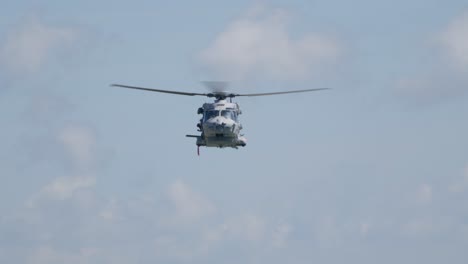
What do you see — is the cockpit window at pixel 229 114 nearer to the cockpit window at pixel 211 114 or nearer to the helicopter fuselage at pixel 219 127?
the helicopter fuselage at pixel 219 127

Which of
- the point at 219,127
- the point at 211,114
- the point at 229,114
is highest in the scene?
the point at 229,114

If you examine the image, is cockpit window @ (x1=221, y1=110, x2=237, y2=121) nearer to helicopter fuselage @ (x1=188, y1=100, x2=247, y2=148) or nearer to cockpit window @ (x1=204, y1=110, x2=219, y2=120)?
helicopter fuselage @ (x1=188, y1=100, x2=247, y2=148)

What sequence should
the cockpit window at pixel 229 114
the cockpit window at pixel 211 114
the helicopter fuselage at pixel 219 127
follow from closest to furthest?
1. the helicopter fuselage at pixel 219 127
2. the cockpit window at pixel 211 114
3. the cockpit window at pixel 229 114

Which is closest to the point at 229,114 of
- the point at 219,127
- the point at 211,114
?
the point at 211,114

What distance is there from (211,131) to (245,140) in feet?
11.3

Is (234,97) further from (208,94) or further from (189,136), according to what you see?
(189,136)

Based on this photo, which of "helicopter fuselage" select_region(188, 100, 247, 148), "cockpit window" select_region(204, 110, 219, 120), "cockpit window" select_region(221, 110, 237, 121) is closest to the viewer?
"helicopter fuselage" select_region(188, 100, 247, 148)

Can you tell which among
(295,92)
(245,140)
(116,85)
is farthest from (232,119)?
(116,85)

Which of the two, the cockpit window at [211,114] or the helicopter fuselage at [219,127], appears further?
the cockpit window at [211,114]

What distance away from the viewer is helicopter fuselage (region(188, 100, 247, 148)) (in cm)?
5969

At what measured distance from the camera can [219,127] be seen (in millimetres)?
59531

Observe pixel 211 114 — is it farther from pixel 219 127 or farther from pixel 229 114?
pixel 219 127

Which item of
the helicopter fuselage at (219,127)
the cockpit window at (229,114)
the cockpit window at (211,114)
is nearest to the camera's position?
the helicopter fuselage at (219,127)

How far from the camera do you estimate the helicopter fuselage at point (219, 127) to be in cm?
5969
